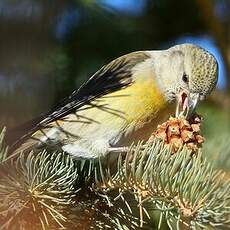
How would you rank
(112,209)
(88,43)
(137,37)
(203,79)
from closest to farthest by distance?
1. (112,209)
2. (203,79)
3. (88,43)
4. (137,37)

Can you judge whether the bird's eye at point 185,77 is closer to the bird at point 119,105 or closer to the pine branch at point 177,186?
the bird at point 119,105

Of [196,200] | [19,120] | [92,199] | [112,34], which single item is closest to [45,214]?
[92,199]

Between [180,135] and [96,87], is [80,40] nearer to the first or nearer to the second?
[96,87]

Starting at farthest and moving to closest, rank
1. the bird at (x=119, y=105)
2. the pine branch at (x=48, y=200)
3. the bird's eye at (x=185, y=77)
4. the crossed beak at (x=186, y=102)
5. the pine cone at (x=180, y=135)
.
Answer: the bird's eye at (x=185, y=77)
the bird at (x=119, y=105)
the crossed beak at (x=186, y=102)
the pine cone at (x=180, y=135)
the pine branch at (x=48, y=200)

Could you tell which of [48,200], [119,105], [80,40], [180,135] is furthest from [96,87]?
[48,200]

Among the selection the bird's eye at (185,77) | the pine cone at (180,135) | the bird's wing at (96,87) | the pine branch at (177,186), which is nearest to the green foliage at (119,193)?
the pine branch at (177,186)

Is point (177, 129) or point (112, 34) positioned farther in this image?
point (112, 34)

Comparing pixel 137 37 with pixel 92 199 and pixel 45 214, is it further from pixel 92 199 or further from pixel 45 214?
pixel 45 214
